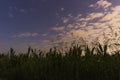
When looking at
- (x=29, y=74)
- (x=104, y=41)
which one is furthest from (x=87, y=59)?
(x=29, y=74)

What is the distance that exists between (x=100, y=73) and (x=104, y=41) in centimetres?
163

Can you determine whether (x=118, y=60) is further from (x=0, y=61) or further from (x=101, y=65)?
(x=0, y=61)

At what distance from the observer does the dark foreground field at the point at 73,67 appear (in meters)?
6.79

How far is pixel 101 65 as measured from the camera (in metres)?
6.98

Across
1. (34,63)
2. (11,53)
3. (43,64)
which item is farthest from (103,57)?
(11,53)

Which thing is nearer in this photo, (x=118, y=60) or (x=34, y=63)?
(x=118, y=60)

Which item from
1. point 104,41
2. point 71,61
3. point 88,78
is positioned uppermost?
point 104,41

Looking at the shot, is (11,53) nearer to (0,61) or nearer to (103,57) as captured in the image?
(0,61)

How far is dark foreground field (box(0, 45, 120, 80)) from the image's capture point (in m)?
6.79

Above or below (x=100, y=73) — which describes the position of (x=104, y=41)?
above

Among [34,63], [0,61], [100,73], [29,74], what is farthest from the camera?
[0,61]

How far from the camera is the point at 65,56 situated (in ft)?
26.2

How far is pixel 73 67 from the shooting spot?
7.14 m

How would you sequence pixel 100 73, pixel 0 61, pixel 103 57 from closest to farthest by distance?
pixel 100 73, pixel 103 57, pixel 0 61
